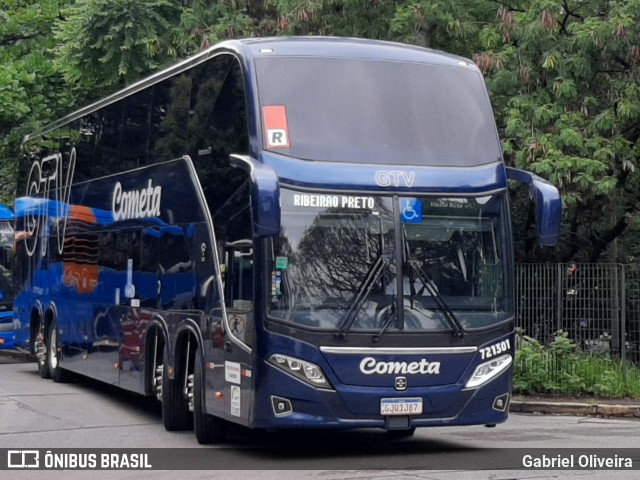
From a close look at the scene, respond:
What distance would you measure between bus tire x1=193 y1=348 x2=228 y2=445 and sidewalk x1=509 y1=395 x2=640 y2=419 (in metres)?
6.33

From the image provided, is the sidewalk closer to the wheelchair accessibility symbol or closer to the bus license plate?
the bus license plate

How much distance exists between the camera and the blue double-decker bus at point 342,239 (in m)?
11.8

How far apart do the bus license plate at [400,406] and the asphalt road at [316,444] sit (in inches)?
20.1

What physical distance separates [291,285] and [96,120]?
834cm

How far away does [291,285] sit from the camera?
1188 cm

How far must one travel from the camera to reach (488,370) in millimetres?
12445

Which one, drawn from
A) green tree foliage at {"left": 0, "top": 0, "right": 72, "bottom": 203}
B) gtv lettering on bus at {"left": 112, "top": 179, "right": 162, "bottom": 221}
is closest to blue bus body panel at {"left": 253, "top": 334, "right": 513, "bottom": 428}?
gtv lettering on bus at {"left": 112, "top": 179, "right": 162, "bottom": 221}

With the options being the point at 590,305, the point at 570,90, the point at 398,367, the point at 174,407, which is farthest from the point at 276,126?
the point at 570,90

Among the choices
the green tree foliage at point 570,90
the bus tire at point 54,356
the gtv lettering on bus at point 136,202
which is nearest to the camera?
the gtv lettering on bus at point 136,202

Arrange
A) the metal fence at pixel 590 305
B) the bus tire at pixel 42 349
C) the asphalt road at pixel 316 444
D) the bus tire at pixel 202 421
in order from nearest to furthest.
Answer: the asphalt road at pixel 316 444
the bus tire at pixel 202 421
the metal fence at pixel 590 305
the bus tire at pixel 42 349

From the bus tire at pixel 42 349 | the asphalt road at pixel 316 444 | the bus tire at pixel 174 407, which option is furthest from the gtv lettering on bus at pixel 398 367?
the bus tire at pixel 42 349

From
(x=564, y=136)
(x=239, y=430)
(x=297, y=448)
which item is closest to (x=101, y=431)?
(x=239, y=430)

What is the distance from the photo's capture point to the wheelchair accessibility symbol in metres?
12.3

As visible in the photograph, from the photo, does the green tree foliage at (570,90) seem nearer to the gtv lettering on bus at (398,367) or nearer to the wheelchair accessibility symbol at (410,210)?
the wheelchair accessibility symbol at (410,210)
